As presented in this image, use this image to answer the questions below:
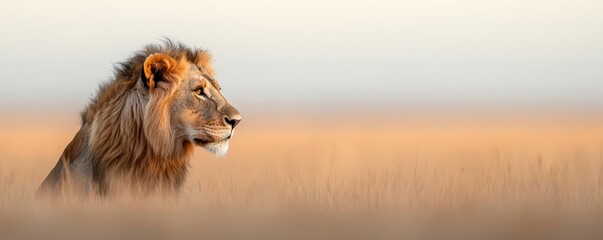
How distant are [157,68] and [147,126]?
0.34 m

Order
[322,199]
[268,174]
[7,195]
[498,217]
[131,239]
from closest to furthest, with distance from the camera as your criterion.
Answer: [131,239] → [498,217] → [322,199] → [7,195] → [268,174]

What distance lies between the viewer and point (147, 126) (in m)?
6.46

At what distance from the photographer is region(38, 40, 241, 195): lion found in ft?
21.2

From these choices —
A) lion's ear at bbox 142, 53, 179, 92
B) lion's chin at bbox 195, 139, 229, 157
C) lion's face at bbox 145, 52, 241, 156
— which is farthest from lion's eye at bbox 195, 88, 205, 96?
lion's chin at bbox 195, 139, 229, 157

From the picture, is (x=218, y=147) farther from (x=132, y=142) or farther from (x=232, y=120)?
(x=132, y=142)

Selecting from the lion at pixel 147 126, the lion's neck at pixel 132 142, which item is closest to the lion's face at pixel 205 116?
the lion at pixel 147 126

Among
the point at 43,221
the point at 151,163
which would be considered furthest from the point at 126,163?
the point at 43,221

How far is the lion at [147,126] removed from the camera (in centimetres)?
645

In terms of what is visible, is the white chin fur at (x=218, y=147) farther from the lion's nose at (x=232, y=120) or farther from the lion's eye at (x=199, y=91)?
the lion's eye at (x=199, y=91)

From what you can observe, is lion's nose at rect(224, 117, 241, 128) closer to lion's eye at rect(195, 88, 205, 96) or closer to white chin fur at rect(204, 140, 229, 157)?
white chin fur at rect(204, 140, 229, 157)

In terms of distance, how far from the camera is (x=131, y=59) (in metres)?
6.65

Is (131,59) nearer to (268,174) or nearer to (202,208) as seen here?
(268,174)

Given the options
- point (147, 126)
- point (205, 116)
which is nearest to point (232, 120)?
point (205, 116)

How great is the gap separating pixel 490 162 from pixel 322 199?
191cm
